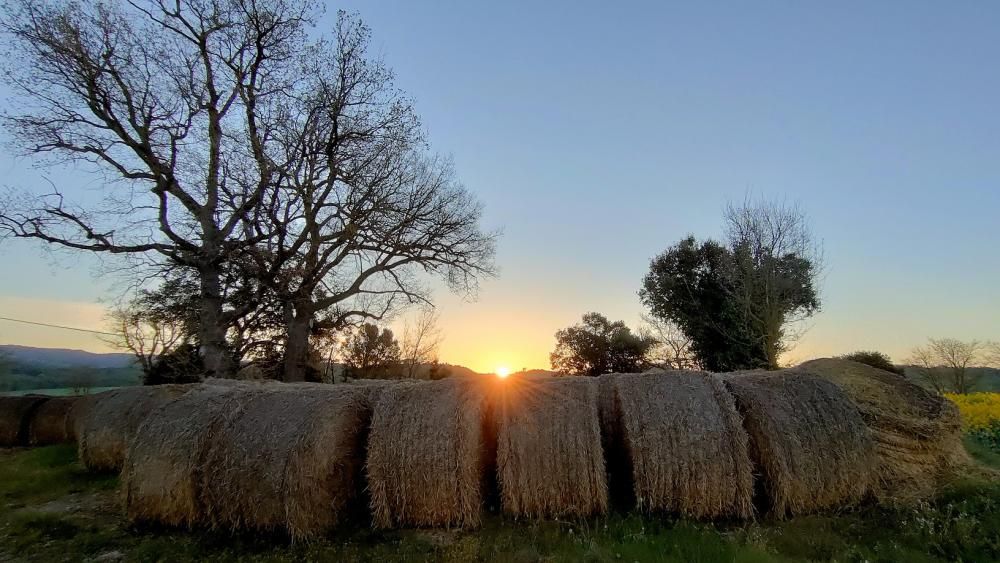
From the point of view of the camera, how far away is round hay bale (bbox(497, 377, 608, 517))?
627 cm

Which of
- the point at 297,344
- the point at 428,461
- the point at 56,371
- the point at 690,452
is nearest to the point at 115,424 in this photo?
Result: the point at 297,344

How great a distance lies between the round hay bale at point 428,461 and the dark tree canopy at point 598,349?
22.6 metres

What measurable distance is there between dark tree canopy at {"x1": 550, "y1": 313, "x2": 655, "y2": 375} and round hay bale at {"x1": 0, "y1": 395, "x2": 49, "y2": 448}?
75.8ft

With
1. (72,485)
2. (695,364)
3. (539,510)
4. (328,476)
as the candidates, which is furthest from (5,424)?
(695,364)

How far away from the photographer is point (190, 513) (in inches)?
263

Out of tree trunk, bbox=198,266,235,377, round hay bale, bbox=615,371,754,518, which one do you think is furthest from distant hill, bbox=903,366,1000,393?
tree trunk, bbox=198,266,235,377

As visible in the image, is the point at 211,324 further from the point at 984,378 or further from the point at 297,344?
the point at 984,378

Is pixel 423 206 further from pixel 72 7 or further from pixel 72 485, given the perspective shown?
pixel 72 485

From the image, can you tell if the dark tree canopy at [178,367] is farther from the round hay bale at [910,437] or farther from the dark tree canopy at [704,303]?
the dark tree canopy at [704,303]

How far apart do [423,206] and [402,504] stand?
55.1 feet

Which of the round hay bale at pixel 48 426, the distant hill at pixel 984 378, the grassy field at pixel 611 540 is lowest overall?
the grassy field at pixel 611 540

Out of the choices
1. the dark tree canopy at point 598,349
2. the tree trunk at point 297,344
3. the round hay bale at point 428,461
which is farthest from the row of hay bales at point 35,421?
the dark tree canopy at point 598,349

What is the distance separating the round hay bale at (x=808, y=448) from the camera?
6.09 m

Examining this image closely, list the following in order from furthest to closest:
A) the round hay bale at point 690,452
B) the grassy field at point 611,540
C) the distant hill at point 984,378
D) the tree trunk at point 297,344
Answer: the distant hill at point 984,378 < the tree trunk at point 297,344 < the round hay bale at point 690,452 < the grassy field at point 611,540
